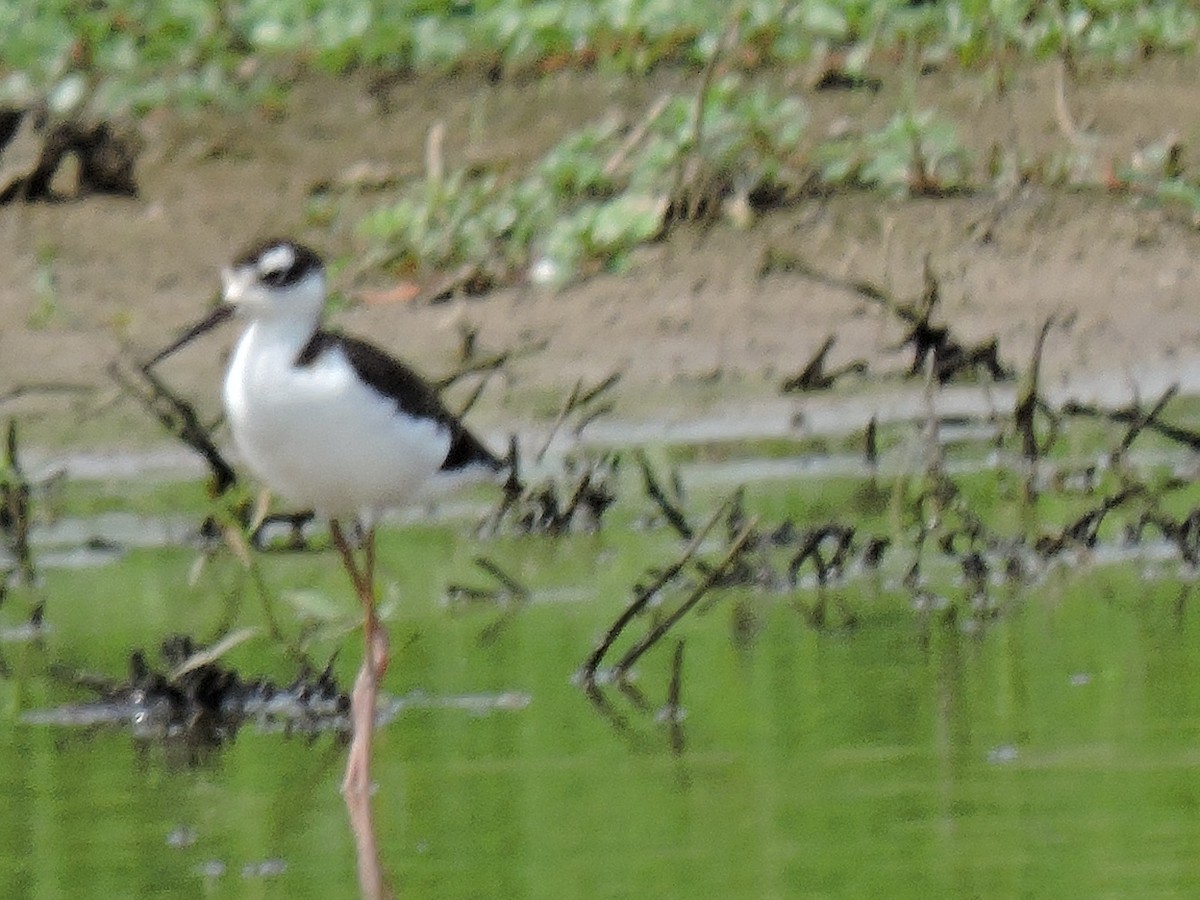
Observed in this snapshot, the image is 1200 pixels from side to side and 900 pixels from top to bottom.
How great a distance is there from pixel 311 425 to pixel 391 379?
224 millimetres

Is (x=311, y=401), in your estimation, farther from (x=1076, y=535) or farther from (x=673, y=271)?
(x=673, y=271)

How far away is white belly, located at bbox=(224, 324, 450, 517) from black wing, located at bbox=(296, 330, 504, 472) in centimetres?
2

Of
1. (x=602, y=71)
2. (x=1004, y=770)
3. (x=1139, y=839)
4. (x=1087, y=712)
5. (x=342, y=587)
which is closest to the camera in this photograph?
(x=1139, y=839)

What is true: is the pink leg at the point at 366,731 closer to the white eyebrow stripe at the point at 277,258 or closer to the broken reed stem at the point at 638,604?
the broken reed stem at the point at 638,604

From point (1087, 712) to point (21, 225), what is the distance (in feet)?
23.7

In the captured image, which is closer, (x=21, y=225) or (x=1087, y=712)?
(x=1087, y=712)

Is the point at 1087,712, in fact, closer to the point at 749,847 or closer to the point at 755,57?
the point at 749,847

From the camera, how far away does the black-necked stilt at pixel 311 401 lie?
619 cm

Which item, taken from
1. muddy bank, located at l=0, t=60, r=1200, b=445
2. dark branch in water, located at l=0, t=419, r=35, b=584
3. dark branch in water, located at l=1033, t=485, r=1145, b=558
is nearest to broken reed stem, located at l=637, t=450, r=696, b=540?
dark branch in water, located at l=1033, t=485, r=1145, b=558

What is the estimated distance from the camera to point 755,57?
12.5 m

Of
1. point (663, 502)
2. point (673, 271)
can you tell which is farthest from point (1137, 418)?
point (673, 271)

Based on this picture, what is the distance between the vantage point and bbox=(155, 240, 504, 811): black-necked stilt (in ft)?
20.3

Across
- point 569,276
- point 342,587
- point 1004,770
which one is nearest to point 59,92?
point 569,276

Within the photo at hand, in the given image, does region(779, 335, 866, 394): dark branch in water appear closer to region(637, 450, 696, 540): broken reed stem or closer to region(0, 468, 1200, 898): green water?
region(637, 450, 696, 540): broken reed stem
